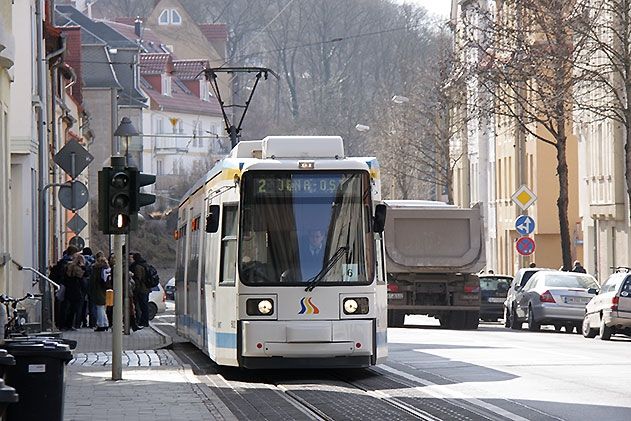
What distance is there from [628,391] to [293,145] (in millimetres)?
6039

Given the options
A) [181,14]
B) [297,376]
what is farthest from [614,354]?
[181,14]

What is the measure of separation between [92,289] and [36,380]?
23659 millimetres

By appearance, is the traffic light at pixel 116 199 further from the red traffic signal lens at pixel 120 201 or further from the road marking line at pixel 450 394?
the road marking line at pixel 450 394

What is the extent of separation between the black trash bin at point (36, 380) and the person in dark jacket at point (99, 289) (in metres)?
22.5

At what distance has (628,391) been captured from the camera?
60.6 feet

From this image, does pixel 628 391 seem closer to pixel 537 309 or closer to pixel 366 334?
pixel 366 334

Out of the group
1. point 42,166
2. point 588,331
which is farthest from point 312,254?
point 42,166

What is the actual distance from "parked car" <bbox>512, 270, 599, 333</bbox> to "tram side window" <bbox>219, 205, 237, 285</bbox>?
62.9 feet

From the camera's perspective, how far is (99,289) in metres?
37.0

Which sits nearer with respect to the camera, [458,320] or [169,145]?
[458,320]

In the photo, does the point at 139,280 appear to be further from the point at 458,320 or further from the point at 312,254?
A: the point at 312,254

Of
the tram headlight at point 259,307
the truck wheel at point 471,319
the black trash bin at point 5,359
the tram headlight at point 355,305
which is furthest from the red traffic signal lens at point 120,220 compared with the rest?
the truck wheel at point 471,319

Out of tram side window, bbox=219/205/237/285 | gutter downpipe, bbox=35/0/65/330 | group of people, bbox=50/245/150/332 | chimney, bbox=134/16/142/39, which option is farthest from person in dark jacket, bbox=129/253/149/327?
chimney, bbox=134/16/142/39

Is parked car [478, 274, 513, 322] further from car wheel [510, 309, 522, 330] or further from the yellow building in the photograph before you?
the yellow building
